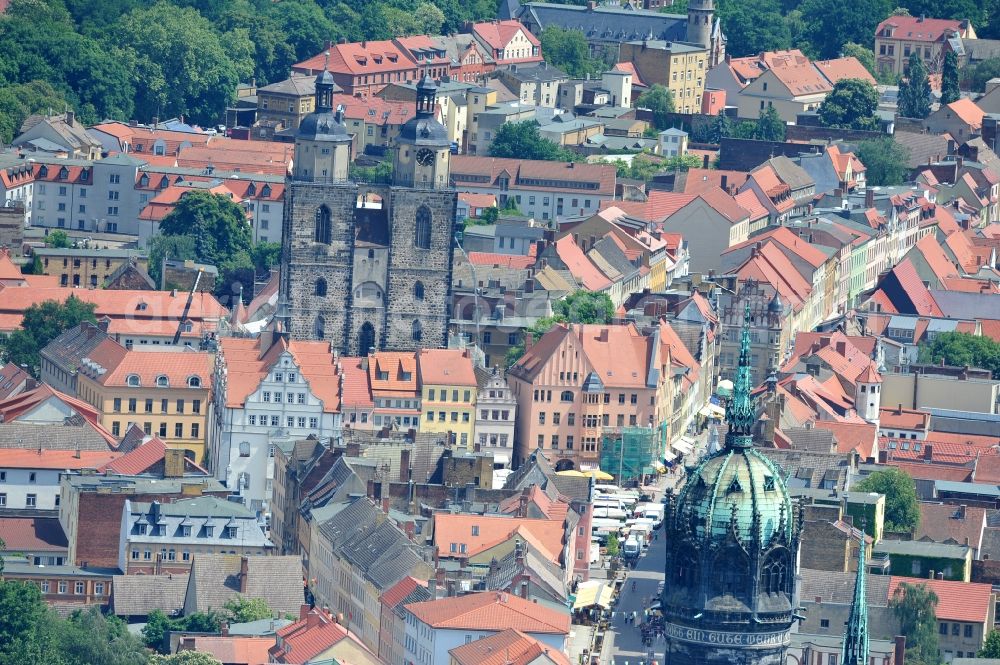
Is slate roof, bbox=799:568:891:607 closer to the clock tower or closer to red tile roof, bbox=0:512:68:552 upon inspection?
Result: red tile roof, bbox=0:512:68:552

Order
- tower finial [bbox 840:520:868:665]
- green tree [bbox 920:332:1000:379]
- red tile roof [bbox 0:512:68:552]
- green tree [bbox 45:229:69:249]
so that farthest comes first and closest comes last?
1. green tree [bbox 45:229:69:249]
2. green tree [bbox 920:332:1000:379]
3. red tile roof [bbox 0:512:68:552]
4. tower finial [bbox 840:520:868:665]

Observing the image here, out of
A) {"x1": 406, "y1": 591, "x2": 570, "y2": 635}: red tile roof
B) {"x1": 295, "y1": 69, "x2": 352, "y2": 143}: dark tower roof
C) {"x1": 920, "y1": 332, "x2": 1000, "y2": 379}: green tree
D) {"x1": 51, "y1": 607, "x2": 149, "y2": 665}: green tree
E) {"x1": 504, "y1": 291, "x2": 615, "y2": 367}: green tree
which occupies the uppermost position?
{"x1": 295, "y1": 69, "x2": 352, "y2": 143}: dark tower roof

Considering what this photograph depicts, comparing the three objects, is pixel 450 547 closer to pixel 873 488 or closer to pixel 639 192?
pixel 873 488

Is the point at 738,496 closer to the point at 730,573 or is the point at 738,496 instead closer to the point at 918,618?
the point at 730,573

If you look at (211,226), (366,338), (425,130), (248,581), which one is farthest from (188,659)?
(211,226)

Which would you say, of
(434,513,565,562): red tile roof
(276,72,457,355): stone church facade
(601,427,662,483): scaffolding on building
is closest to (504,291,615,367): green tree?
(276,72,457,355): stone church facade

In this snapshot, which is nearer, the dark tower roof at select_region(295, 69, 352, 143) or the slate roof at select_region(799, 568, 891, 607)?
the slate roof at select_region(799, 568, 891, 607)

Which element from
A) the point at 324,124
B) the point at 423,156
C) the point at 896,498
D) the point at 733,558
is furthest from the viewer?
the point at 324,124
